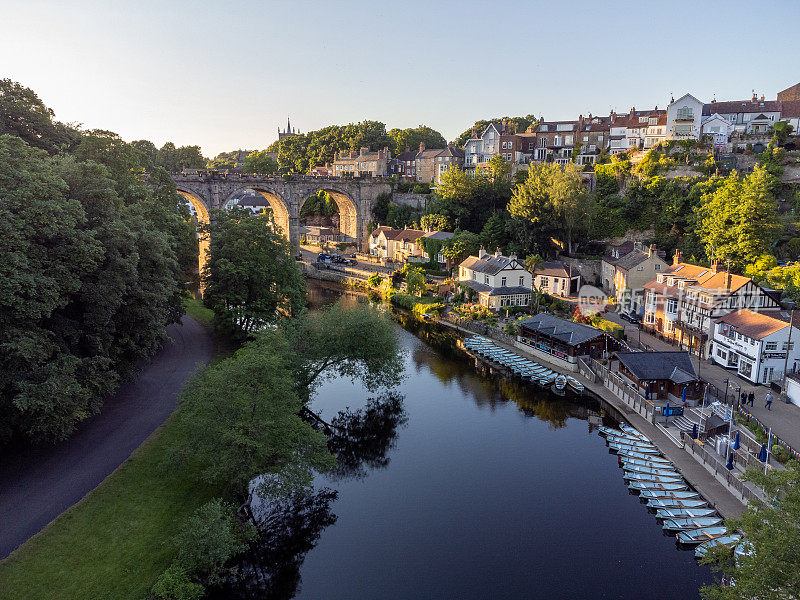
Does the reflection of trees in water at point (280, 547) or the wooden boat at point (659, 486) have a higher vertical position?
the wooden boat at point (659, 486)

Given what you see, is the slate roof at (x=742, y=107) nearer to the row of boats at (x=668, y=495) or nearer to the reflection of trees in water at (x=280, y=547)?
the row of boats at (x=668, y=495)

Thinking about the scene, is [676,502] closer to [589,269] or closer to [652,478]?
[652,478]

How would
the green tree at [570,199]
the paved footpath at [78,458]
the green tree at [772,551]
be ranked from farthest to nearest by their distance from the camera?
the green tree at [570,199], the paved footpath at [78,458], the green tree at [772,551]

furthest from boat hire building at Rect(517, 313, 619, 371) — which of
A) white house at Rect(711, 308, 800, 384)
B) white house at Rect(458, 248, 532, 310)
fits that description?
white house at Rect(458, 248, 532, 310)

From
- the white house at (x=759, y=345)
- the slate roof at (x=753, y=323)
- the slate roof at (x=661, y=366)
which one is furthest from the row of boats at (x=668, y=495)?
the slate roof at (x=753, y=323)

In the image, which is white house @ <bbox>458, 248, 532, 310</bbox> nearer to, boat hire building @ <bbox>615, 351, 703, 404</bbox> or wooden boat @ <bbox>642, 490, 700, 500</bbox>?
boat hire building @ <bbox>615, 351, 703, 404</bbox>

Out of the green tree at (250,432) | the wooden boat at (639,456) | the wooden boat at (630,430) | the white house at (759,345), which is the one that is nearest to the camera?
the green tree at (250,432)

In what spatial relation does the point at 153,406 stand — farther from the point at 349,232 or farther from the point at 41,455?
the point at 349,232
